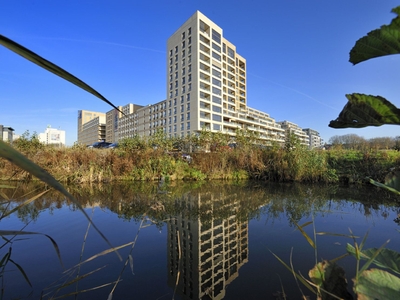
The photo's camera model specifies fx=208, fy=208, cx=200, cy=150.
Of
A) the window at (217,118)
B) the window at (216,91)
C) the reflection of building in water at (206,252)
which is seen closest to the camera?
the reflection of building in water at (206,252)

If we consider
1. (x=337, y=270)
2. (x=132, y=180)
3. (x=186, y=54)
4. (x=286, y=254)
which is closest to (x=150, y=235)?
(x=286, y=254)

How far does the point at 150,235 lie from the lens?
386 centimetres

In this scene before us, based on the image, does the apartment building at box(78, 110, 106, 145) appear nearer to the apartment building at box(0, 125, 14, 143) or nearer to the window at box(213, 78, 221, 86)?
the window at box(213, 78, 221, 86)

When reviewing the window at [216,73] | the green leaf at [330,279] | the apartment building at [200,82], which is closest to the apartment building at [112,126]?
the apartment building at [200,82]

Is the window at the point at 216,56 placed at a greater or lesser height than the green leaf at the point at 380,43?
greater

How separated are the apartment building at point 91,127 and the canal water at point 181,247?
8249 cm

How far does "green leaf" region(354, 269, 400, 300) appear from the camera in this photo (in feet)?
1.94

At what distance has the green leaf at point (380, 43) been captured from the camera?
481mm

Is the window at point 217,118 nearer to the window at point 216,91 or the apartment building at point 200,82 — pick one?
the apartment building at point 200,82

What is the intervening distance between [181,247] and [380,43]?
3.48 m

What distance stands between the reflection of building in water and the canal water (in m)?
0.01

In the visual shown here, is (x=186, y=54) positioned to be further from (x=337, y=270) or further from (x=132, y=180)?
(x=337, y=270)

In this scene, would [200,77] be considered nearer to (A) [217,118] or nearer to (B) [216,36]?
(A) [217,118]

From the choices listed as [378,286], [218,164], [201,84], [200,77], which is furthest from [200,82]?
[378,286]
